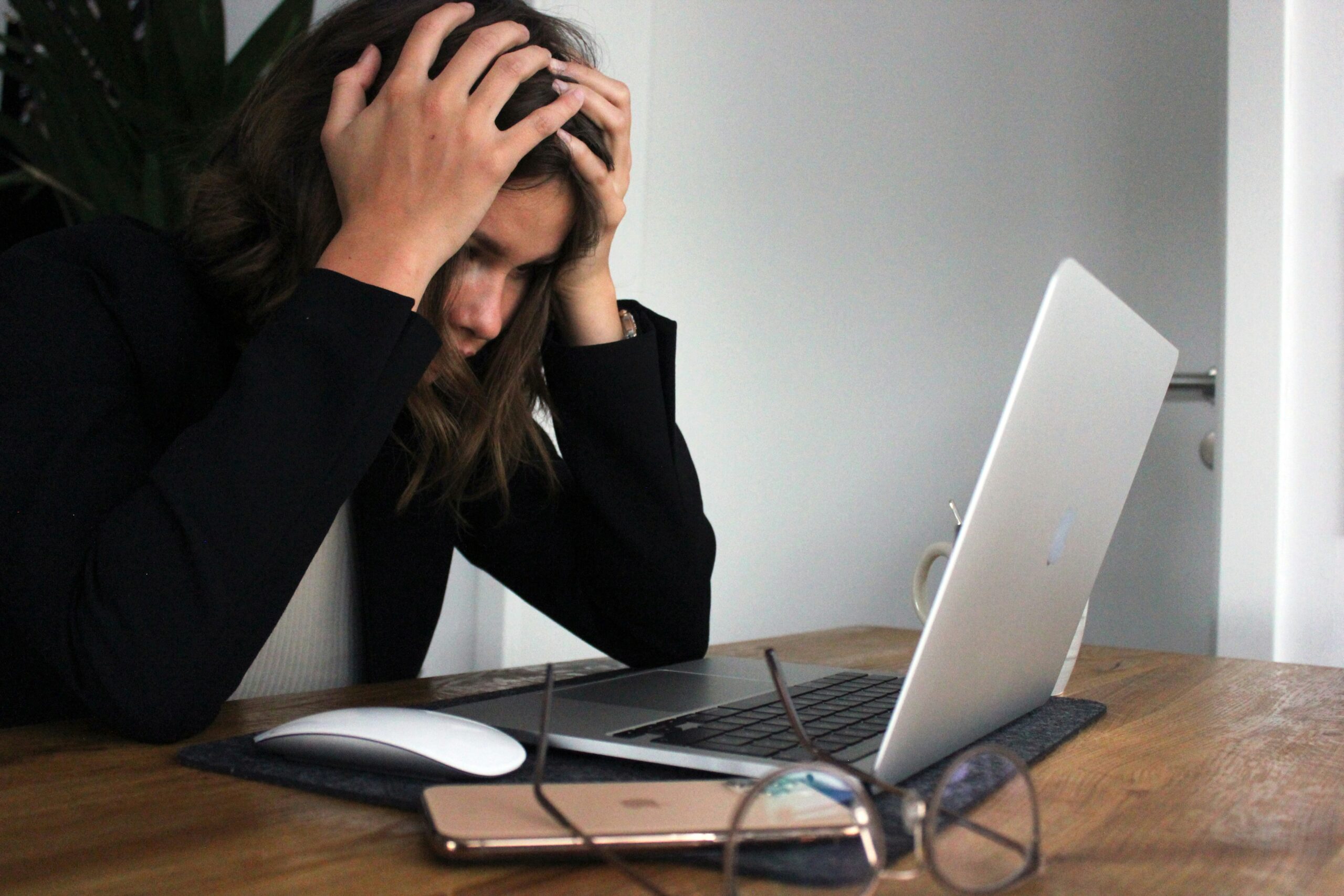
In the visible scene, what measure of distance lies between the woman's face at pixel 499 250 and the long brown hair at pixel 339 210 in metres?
0.01

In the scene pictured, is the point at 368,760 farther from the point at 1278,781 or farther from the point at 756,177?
the point at 756,177

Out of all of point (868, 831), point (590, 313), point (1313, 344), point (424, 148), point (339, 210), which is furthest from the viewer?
point (1313, 344)

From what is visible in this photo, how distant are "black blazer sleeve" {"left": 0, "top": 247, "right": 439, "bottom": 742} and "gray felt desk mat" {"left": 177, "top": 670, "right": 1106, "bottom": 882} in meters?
0.06

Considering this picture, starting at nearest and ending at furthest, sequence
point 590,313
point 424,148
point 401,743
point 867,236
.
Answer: point 401,743 < point 424,148 < point 590,313 < point 867,236

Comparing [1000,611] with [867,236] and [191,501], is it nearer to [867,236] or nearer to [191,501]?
[191,501]

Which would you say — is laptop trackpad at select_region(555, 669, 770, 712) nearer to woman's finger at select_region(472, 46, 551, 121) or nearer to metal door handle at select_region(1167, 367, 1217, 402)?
woman's finger at select_region(472, 46, 551, 121)

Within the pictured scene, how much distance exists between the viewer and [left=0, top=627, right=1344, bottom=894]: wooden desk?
0.42 metres

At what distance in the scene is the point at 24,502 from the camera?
0.69m

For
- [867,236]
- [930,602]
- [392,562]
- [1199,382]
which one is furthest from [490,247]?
[867,236]

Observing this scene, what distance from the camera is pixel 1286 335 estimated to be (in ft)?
5.91

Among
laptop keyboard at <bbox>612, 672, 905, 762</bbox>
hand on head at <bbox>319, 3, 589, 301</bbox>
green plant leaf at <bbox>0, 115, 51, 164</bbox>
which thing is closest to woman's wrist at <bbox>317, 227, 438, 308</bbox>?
hand on head at <bbox>319, 3, 589, 301</bbox>

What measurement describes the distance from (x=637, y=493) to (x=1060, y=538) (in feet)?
1.57

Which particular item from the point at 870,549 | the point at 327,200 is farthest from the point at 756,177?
the point at 327,200

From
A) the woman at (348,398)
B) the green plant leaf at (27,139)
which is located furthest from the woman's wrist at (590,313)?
the green plant leaf at (27,139)
